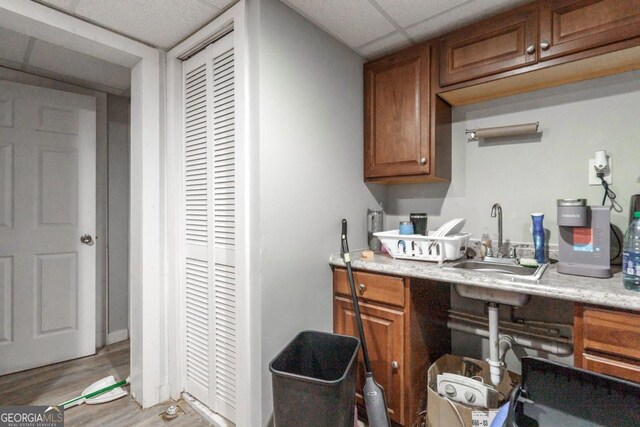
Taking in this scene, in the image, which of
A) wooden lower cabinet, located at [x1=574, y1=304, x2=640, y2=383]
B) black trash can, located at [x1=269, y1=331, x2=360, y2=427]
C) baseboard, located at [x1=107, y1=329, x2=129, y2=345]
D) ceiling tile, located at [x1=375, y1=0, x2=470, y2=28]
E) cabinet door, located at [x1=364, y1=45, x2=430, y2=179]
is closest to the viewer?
wooden lower cabinet, located at [x1=574, y1=304, x2=640, y2=383]

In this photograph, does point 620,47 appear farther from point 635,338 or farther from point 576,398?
point 576,398

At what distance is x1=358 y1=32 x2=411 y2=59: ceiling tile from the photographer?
1.87m

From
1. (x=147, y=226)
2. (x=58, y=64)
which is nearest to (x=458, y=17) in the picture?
(x=147, y=226)

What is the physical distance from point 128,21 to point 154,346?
188 centimetres

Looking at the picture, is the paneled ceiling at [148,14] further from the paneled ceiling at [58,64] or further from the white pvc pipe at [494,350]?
the white pvc pipe at [494,350]

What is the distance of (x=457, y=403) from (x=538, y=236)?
36.9 inches

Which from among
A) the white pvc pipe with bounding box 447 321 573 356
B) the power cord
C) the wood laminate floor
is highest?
the power cord

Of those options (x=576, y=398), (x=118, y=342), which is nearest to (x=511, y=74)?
(x=576, y=398)

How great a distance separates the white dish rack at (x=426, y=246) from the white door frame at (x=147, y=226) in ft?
4.69

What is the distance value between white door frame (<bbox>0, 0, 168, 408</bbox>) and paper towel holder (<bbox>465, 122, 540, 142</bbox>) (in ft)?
6.49

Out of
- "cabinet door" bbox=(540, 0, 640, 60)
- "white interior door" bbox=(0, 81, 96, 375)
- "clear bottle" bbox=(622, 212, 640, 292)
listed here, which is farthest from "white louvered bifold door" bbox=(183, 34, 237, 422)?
"clear bottle" bbox=(622, 212, 640, 292)

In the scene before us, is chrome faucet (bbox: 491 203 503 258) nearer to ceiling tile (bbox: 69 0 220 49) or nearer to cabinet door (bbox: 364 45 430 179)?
→ cabinet door (bbox: 364 45 430 179)

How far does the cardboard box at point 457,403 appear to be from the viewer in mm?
1318

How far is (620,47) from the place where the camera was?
4.33 feet
